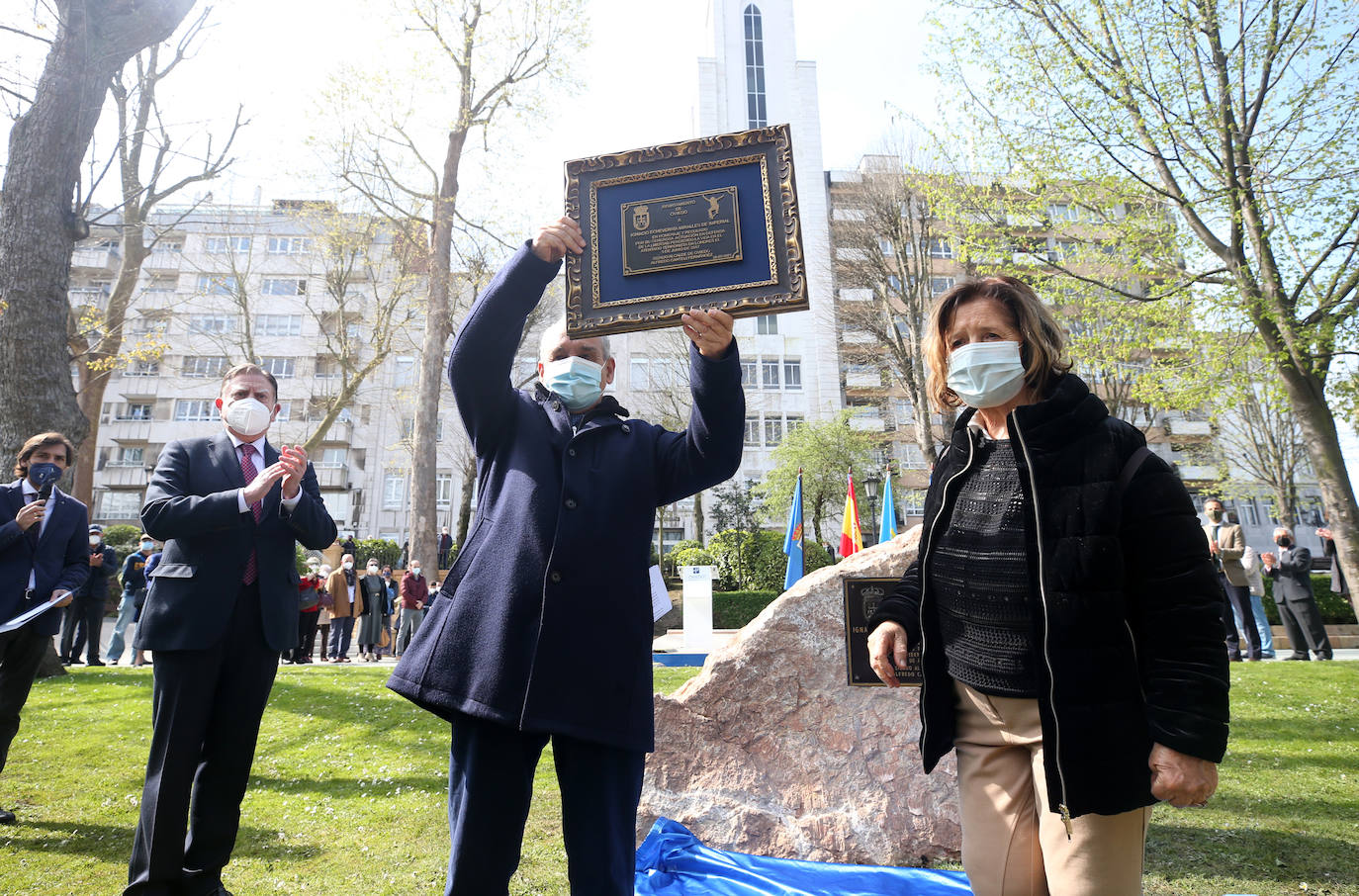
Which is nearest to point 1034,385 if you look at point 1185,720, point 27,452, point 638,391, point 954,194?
point 1185,720

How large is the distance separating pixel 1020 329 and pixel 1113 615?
34.4 inches

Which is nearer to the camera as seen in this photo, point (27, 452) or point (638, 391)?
point (27, 452)

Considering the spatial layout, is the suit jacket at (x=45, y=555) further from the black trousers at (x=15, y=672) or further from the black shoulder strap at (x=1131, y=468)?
the black shoulder strap at (x=1131, y=468)

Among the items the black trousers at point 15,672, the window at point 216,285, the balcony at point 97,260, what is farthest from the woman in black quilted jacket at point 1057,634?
the balcony at point 97,260

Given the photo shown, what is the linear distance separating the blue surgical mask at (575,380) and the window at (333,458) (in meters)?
42.4

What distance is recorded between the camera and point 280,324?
42.0m

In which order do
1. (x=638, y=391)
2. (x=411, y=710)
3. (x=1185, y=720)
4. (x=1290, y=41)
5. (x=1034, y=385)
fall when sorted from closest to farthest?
(x=1185, y=720), (x=1034, y=385), (x=411, y=710), (x=1290, y=41), (x=638, y=391)

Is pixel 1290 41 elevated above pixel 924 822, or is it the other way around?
pixel 1290 41

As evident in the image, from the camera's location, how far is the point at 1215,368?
12938 millimetres

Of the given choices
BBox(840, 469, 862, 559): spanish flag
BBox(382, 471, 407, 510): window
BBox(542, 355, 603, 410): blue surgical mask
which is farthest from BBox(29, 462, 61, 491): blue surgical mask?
BBox(382, 471, 407, 510): window

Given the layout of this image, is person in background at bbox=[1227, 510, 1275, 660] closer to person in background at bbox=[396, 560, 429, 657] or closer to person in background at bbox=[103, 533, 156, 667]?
person in background at bbox=[396, 560, 429, 657]

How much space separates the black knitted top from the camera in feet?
6.23

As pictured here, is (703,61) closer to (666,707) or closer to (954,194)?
(954,194)

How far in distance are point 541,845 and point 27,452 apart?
3.85 metres
